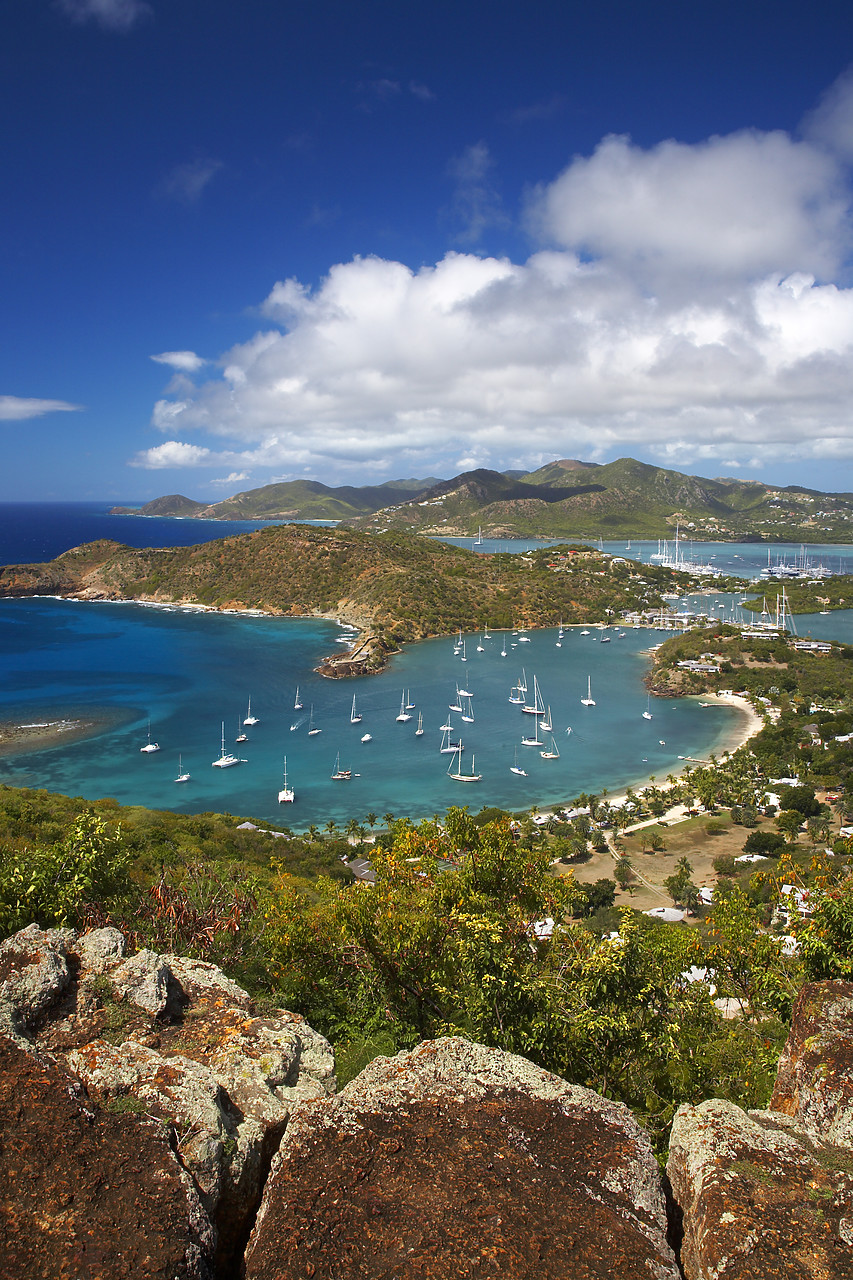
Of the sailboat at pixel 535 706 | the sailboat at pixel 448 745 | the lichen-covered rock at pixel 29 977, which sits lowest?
the sailboat at pixel 448 745

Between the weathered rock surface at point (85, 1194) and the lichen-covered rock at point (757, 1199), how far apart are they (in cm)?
350

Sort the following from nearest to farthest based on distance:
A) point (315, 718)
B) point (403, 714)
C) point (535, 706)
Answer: point (315, 718), point (403, 714), point (535, 706)

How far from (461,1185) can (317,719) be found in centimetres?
6418

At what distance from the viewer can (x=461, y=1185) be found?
501 cm

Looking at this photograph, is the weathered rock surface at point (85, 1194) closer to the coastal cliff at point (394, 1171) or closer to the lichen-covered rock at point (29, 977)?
the coastal cliff at point (394, 1171)

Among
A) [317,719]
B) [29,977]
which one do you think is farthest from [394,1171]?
[317,719]

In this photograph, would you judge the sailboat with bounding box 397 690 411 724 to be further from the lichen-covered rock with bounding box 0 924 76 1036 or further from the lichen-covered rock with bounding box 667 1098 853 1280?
the lichen-covered rock with bounding box 667 1098 853 1280

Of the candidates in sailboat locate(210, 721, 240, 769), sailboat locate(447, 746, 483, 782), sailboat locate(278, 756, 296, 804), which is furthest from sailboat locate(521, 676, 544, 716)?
sailboat locate(210, 721, 240, 769)

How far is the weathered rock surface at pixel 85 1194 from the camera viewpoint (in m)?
4.10

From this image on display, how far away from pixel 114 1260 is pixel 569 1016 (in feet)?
18.9

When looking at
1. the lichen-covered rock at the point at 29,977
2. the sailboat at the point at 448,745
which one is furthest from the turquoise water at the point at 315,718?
the lichen-covered rock at the point at 29,977

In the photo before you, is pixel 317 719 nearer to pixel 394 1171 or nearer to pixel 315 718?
pixel 315 718

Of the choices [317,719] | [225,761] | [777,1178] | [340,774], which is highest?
[777,1178]

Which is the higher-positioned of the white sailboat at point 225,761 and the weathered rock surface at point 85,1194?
the weathered rock surface at point 85,1194
